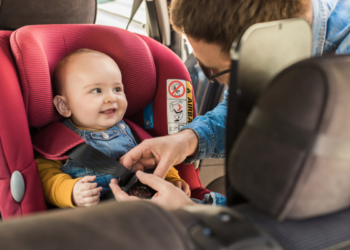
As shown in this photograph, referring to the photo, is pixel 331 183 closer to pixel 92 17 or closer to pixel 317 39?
pixel 317 39

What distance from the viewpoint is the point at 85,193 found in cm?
101

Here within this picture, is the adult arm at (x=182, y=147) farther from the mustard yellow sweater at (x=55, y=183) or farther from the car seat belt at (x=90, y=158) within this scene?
the mustard yellow sweater at (x=55, y=183)

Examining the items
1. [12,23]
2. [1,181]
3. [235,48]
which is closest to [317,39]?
[235,48]

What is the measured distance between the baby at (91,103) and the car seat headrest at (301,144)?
2.65 feet

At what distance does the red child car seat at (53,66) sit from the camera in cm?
98

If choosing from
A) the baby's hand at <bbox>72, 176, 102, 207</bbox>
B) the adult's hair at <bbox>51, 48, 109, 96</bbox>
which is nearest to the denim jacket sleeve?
the baby's hand at <bbox>72, 176, 102, 207</bbox>

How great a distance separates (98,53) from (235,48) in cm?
88

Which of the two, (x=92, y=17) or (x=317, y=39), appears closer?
(x=317, y=39)

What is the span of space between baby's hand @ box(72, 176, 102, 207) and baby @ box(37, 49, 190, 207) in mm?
77

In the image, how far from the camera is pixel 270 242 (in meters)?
0.39

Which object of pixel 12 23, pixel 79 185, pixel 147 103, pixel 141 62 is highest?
pixel 12 23

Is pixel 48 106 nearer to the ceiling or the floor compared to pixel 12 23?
nearer to the floor

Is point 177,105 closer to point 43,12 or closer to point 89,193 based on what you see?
point 89,193

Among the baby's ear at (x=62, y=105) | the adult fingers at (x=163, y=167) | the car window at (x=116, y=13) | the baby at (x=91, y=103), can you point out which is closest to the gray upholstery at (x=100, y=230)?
the adult fingers at (x=163, y=167)
